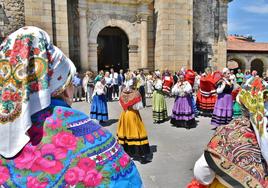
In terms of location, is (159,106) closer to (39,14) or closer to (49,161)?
(49,161)

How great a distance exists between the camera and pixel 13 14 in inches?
428

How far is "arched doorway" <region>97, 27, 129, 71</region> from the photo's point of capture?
16266mm

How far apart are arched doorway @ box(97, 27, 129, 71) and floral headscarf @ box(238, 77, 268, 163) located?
14.6m

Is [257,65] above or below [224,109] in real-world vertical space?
above

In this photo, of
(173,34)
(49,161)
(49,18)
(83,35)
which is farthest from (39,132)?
(173,34)

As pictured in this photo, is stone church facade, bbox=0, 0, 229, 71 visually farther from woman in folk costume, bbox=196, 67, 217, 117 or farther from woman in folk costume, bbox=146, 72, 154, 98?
woman in folk costume, bbox=196, 67, 217, 117

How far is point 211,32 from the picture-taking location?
15398mm

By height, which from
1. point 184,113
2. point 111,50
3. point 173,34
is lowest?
point 184,113

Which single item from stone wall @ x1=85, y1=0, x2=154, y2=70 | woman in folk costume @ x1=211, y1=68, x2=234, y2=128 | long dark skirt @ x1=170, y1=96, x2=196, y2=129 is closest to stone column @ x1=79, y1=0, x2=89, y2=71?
stone wall @ x1=85, y1=0, x2=154, y2=70

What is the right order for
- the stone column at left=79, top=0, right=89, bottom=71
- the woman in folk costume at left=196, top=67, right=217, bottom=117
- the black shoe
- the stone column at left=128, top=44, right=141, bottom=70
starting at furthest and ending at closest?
the stone column at left=128, top=44, right=141, bottom=70, the stone column at left=79, top=0, right=89, bottom=71, the woman in folk costume at left=196, top=67, right=217, bottom=117, the black shoe

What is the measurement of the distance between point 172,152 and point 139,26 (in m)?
10.4

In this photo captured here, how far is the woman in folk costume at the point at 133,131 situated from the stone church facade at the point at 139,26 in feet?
26.9

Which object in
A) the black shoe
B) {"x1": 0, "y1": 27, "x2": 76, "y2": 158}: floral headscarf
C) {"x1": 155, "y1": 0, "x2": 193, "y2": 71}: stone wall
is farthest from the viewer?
{"x1": 155, "y1": 0, "x2": 193, "y2": 71}: stone wall

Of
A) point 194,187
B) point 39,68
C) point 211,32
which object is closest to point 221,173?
point 194,187
